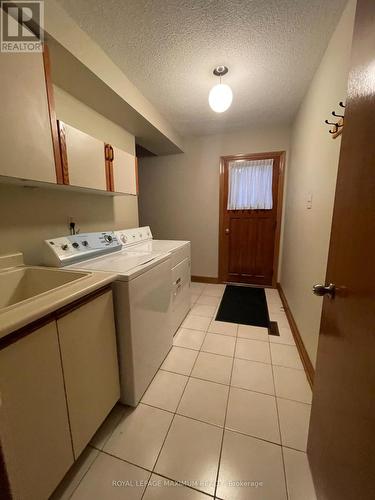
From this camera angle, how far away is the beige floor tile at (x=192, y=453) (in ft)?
3.20

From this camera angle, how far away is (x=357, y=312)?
603mm

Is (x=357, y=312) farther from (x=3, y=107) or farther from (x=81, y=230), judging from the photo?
(x=81, y=230)

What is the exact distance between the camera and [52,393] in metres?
0.80

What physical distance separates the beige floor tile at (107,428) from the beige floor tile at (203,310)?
4.44 feet

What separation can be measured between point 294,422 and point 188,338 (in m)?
1.05

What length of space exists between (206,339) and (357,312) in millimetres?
1619

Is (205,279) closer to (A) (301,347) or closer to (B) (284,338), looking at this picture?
(B) (284,338)

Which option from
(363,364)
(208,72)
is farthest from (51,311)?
(208,72)

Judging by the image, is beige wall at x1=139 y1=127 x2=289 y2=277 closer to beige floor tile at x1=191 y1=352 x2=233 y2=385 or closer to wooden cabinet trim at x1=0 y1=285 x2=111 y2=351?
beige floor tile at x1=191 y1=352 x2=233 y2=385

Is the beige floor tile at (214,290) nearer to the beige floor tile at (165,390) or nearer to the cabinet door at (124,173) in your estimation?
the beige floor tile at (165,390)

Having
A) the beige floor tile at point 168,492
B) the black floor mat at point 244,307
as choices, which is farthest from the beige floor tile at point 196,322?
the beige floor tile at point 168,492

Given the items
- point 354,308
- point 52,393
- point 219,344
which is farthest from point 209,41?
point 219,344

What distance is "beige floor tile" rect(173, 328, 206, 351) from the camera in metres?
1.93

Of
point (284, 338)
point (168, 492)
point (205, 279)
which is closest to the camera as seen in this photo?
point (168, 492)
